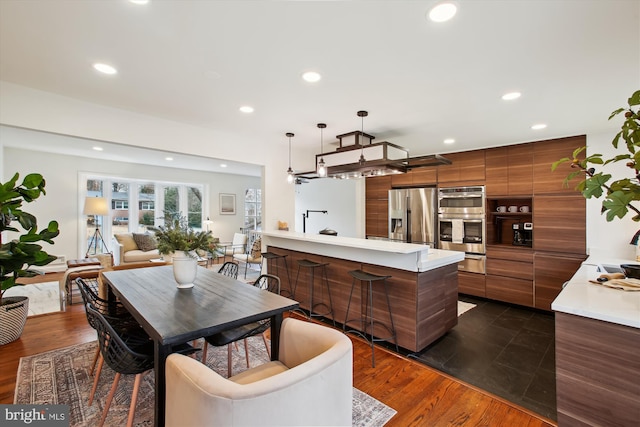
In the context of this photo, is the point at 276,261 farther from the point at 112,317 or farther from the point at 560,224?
the point at 560,224

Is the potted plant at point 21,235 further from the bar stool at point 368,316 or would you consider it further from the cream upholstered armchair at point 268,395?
the bar stool at point 368,316

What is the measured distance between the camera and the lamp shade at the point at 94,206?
19.1 ft

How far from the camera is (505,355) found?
2797 millimetres

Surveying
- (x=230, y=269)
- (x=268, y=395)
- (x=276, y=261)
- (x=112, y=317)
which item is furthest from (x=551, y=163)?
(x=112, y=317)

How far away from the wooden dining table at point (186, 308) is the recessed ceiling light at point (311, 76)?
179cm

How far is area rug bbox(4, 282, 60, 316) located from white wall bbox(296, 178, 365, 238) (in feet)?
16.5

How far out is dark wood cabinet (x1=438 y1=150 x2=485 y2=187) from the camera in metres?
4.64

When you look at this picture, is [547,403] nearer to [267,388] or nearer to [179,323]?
[267,388]

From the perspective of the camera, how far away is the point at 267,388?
0.97 m

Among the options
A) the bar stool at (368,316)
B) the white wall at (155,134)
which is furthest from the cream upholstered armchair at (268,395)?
the white wall at (155,134)

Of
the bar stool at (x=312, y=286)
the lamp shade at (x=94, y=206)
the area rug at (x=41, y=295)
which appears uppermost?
the lamp shade at (x=94, y=206)

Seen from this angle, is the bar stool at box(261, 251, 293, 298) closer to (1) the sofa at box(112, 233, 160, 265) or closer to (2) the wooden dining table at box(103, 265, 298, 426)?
(2) the wooden dining table at box(103, 265, 298, 426)

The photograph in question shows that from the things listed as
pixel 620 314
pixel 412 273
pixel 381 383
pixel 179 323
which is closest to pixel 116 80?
pixel 179 323

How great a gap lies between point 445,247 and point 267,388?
180 inches
